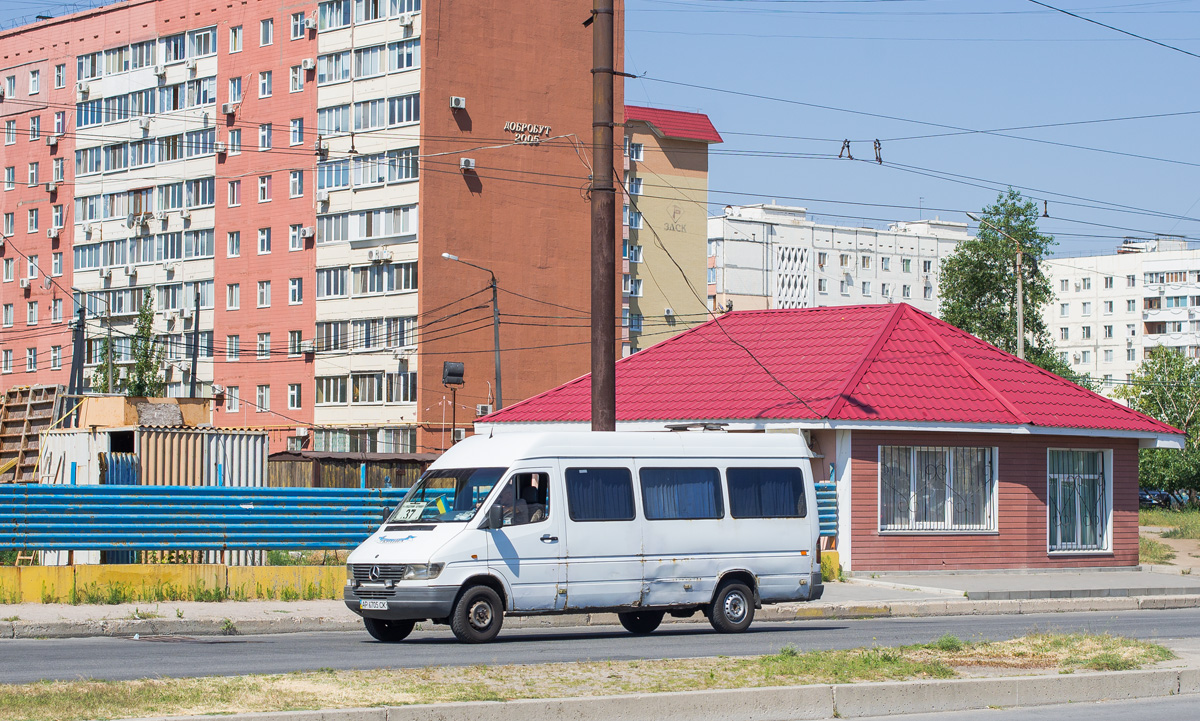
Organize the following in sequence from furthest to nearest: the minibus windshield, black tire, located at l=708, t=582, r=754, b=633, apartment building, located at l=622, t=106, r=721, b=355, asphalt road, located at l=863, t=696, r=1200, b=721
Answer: apartment building, located at l=622, t=106, r=721, b=355 < black tire, located at l=708, t=582, r=754, b=633 < the minibus windshield < asphalt road, located at l=863, t=696, r=1200, b=721

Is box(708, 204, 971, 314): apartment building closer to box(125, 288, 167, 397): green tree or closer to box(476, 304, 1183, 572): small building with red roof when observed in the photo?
box(125, 288, 167, 397): green tree

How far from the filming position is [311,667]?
41.7 feet

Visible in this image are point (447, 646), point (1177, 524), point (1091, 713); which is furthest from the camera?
point (1177, 524)

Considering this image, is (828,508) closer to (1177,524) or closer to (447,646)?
(447,646)

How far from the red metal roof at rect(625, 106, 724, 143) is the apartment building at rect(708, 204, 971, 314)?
99.5 feet

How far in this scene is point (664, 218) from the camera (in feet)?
304

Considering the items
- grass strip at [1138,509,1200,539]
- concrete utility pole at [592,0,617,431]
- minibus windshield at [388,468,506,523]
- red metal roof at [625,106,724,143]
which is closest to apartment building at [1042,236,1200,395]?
red metal roof at [625,106,724,143]

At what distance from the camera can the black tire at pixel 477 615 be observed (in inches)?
616

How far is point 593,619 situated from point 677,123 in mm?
78464

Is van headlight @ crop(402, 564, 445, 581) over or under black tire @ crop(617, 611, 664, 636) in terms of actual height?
over

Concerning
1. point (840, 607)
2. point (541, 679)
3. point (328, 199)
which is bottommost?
point (840, 607)

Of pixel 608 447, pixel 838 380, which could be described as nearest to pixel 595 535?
pixel 608 447

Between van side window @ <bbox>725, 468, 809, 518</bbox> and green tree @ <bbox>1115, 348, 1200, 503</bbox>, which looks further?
green tree @ <bbox>1115, 348, 1200, 503</bbox>

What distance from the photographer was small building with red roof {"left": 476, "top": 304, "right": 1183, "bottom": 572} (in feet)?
90.6
